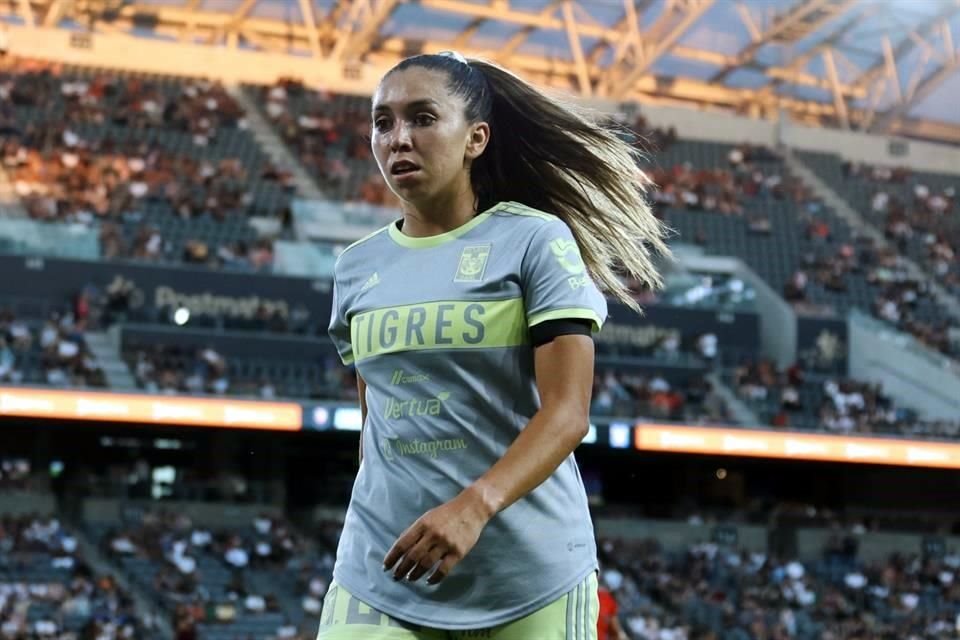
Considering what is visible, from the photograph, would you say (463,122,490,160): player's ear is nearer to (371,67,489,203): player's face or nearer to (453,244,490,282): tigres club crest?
(371,67,489,203): player's face

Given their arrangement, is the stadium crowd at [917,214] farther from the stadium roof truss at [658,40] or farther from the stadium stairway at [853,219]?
the stadium roof truss at [658,40]

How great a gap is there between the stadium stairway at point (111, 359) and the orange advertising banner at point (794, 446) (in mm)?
7511

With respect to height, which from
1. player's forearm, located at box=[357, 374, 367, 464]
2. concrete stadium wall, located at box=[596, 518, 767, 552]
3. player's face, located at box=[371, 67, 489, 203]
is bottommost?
player's forearm, located at box=[357, 374, 367, 464]

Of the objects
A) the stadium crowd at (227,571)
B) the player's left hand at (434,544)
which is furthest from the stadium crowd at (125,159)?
the player's left hand at (434,544)

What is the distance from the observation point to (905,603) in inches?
1021

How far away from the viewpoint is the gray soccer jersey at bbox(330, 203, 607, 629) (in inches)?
130

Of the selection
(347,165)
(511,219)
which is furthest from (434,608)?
(347,165)

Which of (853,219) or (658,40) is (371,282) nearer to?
(853,219)

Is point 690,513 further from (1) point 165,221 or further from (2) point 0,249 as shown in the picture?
(2) point 0,249

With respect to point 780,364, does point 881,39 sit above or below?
above

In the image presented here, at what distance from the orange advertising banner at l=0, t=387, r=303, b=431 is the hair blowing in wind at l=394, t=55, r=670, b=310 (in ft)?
65.6

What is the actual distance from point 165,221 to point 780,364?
10.7 metres

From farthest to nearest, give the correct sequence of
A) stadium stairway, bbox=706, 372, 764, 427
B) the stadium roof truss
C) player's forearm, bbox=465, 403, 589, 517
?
the stadium roof truss
stadium stairway, bbox=706, 372, 764, 427
player's forearm, bbox=465, 403, 589, 517

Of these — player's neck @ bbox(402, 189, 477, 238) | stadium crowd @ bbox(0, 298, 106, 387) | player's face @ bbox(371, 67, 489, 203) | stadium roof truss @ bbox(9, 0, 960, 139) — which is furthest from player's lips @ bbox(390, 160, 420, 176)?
stadium roof truss @ bbox(9, 0, 960, 139)
